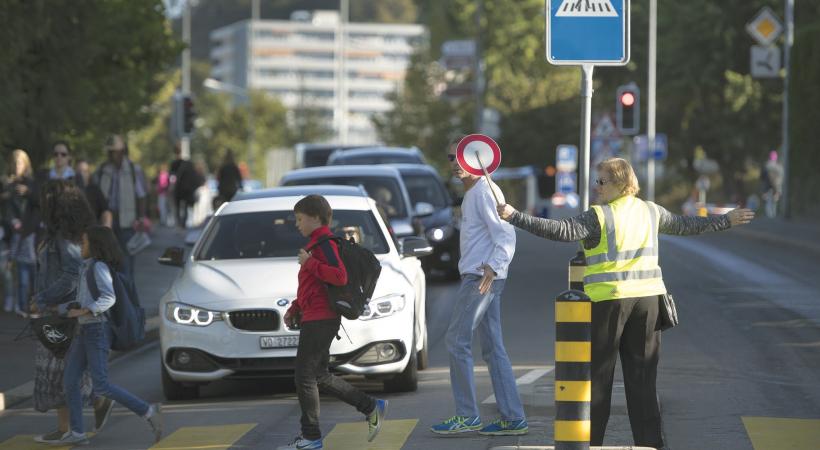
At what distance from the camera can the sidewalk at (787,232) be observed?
31359 millimetres

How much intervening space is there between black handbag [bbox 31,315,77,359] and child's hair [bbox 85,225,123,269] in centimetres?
42

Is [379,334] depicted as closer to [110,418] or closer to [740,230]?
[110,418]

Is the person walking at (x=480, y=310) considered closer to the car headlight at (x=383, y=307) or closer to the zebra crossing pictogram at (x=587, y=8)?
the zebra crossing pictogram at (x=587, y=8)

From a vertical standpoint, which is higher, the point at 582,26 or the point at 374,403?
the point at 582,26

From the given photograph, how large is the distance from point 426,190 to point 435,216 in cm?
132

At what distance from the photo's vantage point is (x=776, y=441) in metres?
9.98

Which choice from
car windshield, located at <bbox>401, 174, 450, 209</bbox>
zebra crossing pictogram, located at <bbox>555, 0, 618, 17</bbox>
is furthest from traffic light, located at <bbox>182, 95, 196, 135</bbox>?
zebra crossing pictogram, located at <bbox>555, 0, 618, 17</bbox>

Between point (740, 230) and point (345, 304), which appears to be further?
point (740, 230)

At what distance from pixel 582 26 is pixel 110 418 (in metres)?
4.11

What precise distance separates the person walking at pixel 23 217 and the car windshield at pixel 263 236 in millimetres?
4601

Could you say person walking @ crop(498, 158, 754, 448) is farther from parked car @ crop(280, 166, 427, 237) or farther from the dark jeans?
parked car @ crop(280, 166, 427, 237)

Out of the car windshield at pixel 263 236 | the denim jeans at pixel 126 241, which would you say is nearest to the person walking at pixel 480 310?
the car windshield at pixel 263 236

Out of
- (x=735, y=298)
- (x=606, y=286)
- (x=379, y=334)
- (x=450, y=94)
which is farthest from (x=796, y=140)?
(x=606, y=286)

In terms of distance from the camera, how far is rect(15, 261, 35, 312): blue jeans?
18.1 m
